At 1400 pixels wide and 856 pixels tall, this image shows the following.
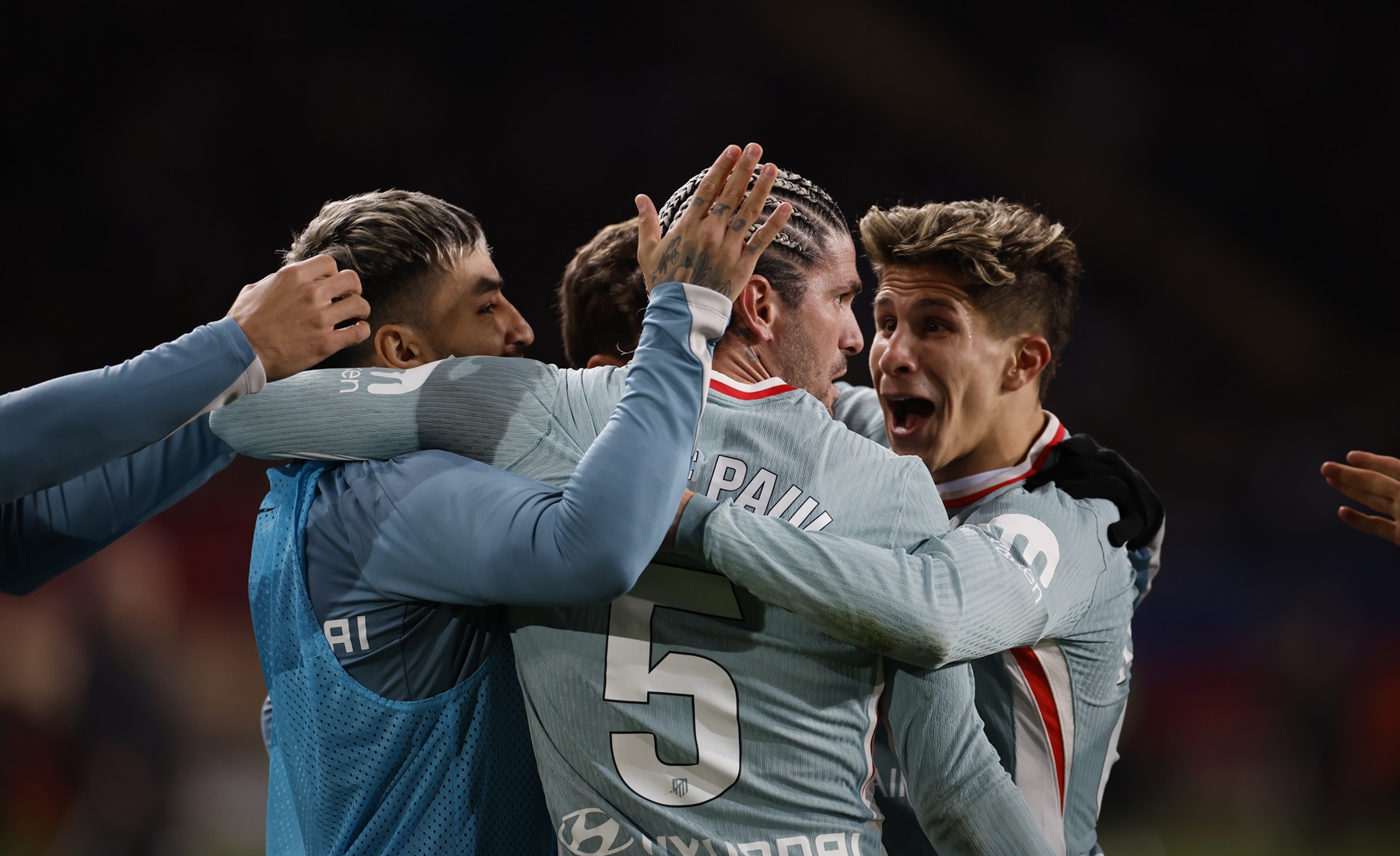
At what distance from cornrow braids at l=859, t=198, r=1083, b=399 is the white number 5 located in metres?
1.30

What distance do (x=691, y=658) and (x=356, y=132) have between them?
8746mm

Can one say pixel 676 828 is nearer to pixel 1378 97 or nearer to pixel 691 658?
pixel 691 658

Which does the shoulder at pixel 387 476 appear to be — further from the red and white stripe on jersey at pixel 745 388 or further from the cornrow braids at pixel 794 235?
the cornrow braids at pixel 794 235

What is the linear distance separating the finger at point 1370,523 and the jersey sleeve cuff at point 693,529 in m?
1.76

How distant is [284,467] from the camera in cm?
231

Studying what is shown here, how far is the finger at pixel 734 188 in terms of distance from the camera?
6.37ft

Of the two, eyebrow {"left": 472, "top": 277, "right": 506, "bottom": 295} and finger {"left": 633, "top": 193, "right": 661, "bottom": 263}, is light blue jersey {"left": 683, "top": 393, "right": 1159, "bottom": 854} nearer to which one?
finger {"left": 633, "top": 193, "right": 661, "bottom": 263}

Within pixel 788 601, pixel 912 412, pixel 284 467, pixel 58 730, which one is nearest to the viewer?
pixel 788 601

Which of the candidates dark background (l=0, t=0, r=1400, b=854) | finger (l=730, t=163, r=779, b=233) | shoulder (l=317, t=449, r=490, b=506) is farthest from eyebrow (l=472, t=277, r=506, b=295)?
dark background (l=0, t=0, r=1400, b=854)

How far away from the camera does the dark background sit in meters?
8.27

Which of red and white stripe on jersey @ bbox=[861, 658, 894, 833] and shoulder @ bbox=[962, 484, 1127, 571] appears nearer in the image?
red and white stripe on jersey @ bbox=[861, 658, 894, 833]

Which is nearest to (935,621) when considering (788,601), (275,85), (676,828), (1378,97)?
(788,601)

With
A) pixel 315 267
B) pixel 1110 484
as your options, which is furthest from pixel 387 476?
pixel 1110 484

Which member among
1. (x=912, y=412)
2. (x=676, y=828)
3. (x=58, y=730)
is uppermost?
(x=912, y=412)
